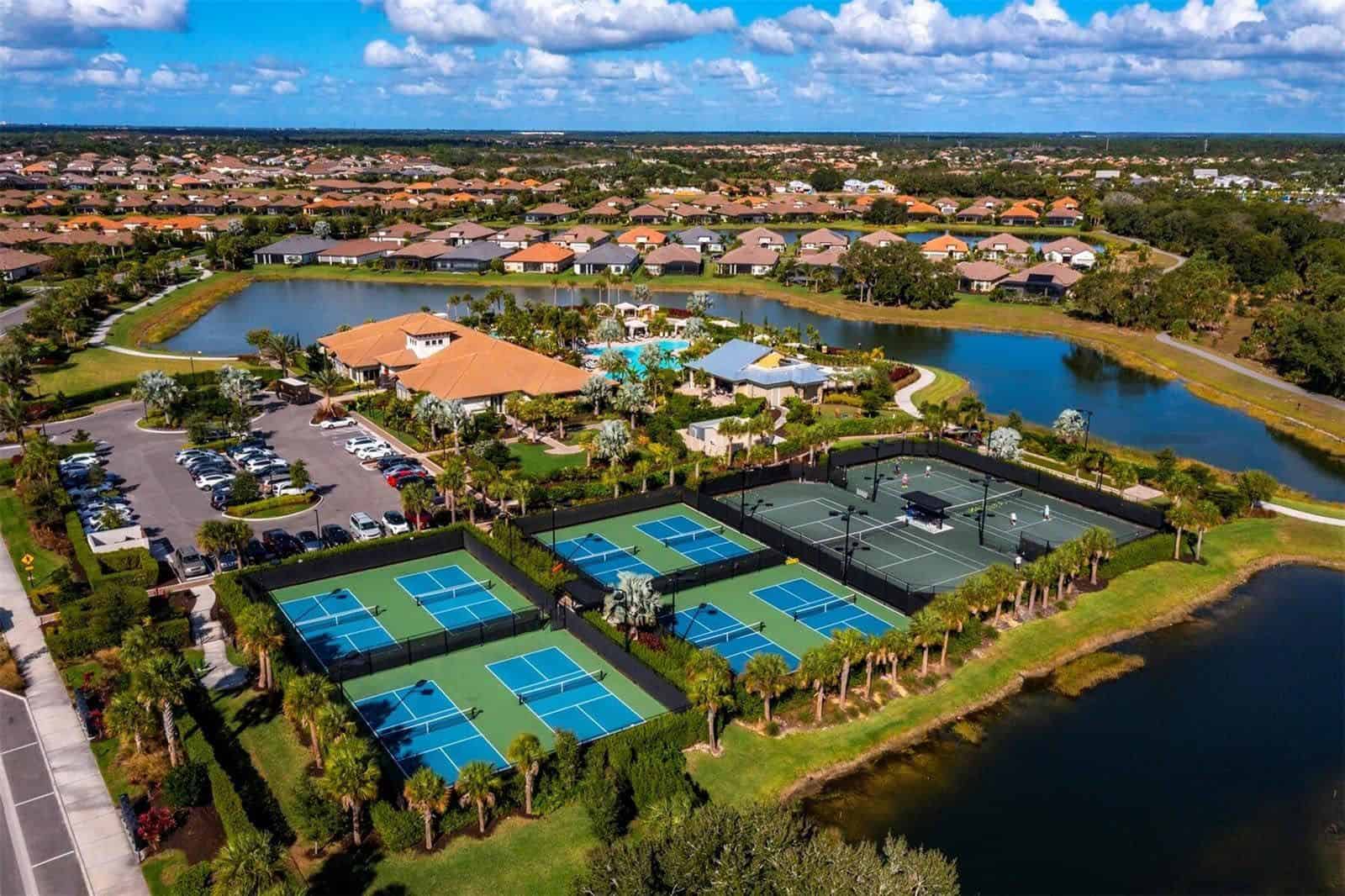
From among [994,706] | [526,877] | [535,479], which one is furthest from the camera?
[535,479]

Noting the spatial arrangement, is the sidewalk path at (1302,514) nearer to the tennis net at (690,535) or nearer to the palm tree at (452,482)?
the tennis net at (690,535)


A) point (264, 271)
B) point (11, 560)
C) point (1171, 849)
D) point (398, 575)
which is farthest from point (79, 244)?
point (1171, 849)

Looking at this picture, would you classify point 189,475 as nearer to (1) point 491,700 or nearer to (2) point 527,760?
(1) point 491,700

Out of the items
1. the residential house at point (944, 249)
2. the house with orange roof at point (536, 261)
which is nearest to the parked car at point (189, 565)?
the house with orange roof at point (536, 261)

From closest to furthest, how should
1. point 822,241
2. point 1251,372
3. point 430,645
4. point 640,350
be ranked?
point 430,645
point 1251,372
point 640,350
point 822,241

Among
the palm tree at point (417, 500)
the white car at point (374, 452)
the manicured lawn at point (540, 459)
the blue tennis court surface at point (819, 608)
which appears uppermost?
the palm tree at point (417, 500)

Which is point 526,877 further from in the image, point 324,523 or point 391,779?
point 324,523

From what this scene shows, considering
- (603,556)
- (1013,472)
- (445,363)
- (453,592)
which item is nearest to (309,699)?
(453,592)
